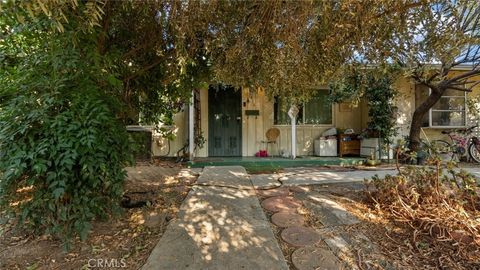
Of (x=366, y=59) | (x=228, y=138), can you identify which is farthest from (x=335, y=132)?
(x=366, y=59)

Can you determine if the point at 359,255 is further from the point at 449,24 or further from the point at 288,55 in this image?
the point at 449,24

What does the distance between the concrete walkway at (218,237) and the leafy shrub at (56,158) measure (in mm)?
697

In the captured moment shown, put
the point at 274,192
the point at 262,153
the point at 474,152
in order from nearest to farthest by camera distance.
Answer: the point at 274,192, the point at 474,152, the point at 262,153

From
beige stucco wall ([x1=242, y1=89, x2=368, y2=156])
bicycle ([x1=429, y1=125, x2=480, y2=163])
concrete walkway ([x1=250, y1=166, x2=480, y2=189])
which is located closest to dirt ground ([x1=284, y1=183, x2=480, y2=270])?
concrete walkway ([x1=250, y1=166, x2=480, y2=189])

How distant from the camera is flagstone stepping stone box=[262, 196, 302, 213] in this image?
3.23 m

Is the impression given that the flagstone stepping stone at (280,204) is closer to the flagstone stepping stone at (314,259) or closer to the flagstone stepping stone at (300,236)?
the flagstone stepping stone at (300,236)

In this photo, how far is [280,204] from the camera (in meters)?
3.36

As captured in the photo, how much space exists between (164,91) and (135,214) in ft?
Result: 5.88

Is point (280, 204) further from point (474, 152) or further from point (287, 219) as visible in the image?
point (474, 152)

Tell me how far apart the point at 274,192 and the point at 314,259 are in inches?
65.7

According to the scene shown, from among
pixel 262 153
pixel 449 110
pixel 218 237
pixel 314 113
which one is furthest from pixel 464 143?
pixel 218 237

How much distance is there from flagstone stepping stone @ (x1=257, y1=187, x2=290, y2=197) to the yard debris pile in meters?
1.07

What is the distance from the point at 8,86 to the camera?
226cm

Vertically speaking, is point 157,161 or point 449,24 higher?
point 449,24
